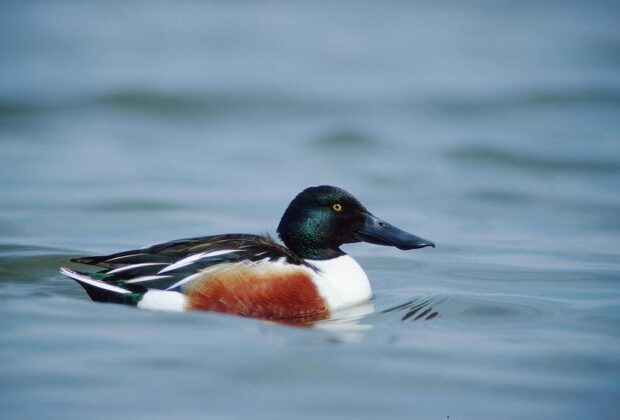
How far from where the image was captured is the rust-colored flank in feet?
22.7

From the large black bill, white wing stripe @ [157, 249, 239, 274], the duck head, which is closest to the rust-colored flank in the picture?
white wing stripe @ [157, 249, 239, 274]

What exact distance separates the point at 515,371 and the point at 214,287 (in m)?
1.92

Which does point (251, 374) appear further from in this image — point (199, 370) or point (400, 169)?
point (400, 169)

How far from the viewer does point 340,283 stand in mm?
7496

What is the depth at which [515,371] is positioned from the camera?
6.17 metres

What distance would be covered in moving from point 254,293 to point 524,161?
806 centimetres

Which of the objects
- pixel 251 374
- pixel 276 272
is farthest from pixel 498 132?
pixel 251 374

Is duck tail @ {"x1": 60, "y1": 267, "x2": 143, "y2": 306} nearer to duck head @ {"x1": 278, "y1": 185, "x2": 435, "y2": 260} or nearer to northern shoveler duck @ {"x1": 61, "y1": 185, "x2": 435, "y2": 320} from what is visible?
northern shoveler duck @ {"x1": 61, "y1": 185, "x2": 435, "y2": 320}

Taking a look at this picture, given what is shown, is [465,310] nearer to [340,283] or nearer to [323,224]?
[340,283]

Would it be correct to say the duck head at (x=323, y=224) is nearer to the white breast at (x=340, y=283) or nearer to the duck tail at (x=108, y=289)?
the white breast at (x=340, y=283)

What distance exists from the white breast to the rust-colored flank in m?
0.20

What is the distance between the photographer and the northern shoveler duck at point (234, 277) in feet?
22.7

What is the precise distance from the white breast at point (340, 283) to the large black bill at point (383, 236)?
0.24 meters

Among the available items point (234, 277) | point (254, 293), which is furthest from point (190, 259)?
point (254, 293)
